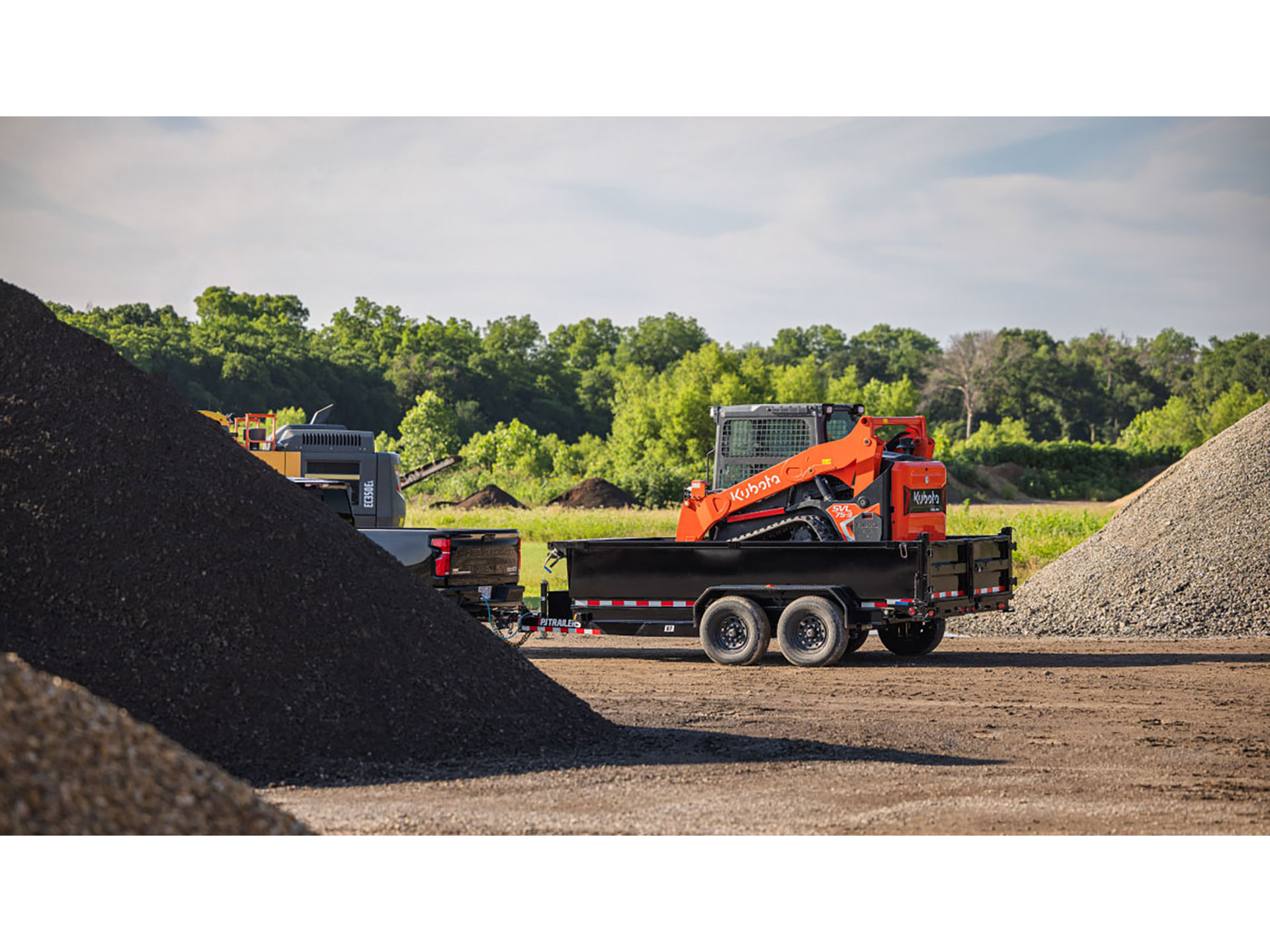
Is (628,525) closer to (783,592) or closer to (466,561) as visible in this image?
(466,561)

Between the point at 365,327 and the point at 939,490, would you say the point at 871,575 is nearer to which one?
the point at 939,490

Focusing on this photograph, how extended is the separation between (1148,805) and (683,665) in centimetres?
700

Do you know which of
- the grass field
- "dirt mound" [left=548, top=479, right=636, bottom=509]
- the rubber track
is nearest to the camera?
the rubber track

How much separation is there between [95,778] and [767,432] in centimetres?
1036

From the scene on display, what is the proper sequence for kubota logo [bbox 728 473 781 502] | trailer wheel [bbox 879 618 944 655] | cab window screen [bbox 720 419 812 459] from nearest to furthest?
kubota logo [bbox 728 473 781 502]
cab window screen [bbox 720 419 812 459]
trailer wheel [bbox 879 618 944 655]

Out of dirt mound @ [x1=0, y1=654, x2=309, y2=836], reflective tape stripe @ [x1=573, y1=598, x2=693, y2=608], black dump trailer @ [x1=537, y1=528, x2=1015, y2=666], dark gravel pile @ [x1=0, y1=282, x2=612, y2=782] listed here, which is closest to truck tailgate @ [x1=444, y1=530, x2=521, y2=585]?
black dump trailer @ [x1=537, y1=528, x2=1015, y2=666]

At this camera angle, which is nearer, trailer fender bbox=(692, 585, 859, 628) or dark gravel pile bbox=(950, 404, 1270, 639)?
trailer fender bbox=(692, 585, 859, 628)

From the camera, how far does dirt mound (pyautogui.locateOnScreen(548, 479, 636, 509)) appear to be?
141 ft

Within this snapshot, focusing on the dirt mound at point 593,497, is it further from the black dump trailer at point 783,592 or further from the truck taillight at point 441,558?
the truck taillight at point 441,558

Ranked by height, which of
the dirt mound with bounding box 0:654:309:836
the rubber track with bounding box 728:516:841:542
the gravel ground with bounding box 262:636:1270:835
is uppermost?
the rubber track with bounding box 728:516:841:542

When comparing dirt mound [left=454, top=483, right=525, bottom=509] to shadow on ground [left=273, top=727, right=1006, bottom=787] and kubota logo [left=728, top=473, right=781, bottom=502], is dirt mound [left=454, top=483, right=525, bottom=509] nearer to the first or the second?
kubota logo [left=728, top=473, right=781, bottom=502]

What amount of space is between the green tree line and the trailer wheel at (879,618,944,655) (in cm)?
3258

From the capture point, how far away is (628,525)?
3100 centimetres

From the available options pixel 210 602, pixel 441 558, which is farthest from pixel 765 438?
pixel 210 602
